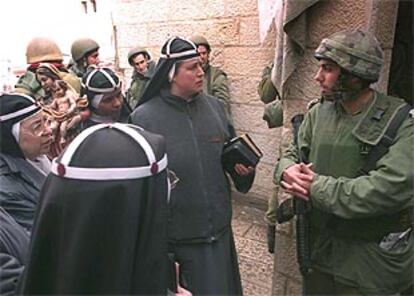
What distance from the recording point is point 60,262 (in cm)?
145

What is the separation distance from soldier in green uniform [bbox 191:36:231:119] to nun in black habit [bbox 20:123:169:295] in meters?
3.87

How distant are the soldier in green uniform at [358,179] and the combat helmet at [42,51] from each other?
354 centimetres

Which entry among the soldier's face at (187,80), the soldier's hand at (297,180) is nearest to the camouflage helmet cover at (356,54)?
the soldier's hand at (297,180)

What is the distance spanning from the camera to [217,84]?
17.5ft

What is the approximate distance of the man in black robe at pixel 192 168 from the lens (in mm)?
2938

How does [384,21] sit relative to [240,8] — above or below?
above

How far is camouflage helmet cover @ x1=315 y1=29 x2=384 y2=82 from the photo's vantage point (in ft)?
7.37

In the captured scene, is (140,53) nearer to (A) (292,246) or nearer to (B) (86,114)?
(B) (86,114)

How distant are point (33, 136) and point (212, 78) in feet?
11.0

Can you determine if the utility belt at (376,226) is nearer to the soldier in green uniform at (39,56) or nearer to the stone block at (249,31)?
the stone block at (249,31)

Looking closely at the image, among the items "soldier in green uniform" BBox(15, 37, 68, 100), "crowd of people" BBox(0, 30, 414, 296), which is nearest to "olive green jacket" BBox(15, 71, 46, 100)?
"soldier in green uniform" BBox(15, 37, 68, 100)

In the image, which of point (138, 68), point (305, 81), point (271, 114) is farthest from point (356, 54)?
point (138, 68)

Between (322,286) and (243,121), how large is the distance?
3.08 m

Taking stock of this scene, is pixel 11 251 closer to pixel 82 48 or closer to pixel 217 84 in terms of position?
pixel 217 84
